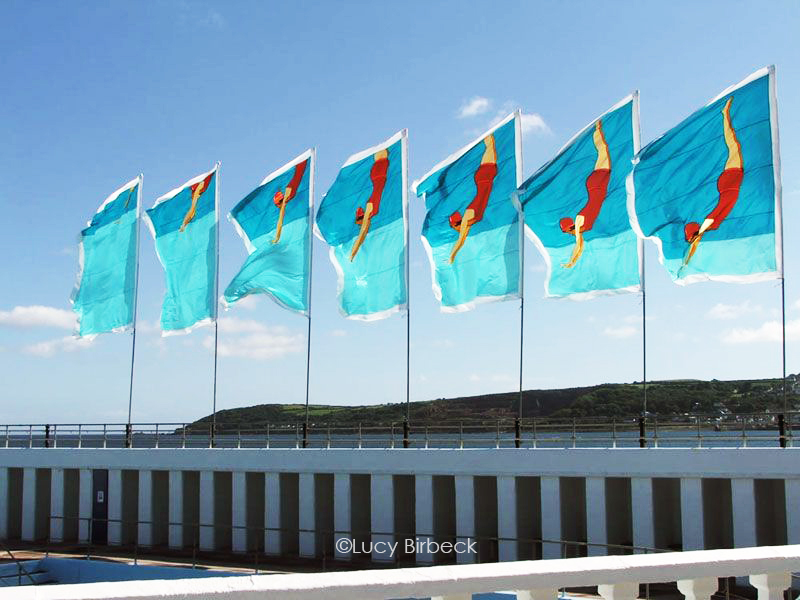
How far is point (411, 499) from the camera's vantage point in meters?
32.8

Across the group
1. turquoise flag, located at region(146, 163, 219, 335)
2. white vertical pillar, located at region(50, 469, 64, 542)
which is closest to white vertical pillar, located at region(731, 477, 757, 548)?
turquoise flag, located at region(146, 163, 219, 335)

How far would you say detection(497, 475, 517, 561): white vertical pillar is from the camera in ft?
95.6

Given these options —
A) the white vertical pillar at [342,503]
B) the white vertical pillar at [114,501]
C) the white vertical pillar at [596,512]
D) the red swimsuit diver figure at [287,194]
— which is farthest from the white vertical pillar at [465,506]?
the white vertical pillar at [114,501]

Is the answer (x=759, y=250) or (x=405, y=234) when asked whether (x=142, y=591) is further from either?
(x=405, y=234)

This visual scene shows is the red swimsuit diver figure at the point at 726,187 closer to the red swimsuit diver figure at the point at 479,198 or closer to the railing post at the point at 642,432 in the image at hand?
the railing post at the point at 642,432

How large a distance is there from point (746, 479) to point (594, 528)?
464 cm

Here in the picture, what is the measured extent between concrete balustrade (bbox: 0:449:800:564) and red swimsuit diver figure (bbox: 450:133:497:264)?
24.4 ft

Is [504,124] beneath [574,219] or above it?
above

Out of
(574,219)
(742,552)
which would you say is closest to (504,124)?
(574,219)

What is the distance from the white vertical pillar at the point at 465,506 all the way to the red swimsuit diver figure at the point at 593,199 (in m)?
7.70

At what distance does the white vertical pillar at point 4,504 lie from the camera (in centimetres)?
3887

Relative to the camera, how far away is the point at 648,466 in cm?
2733

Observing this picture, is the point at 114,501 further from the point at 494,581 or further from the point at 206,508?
the point at 494,581

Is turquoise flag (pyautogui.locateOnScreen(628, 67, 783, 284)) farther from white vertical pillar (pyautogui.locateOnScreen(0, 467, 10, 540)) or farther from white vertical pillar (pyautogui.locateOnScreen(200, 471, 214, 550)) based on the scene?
white vertical pillar (pyautogui.locateOnScreen(0, 467, 10, 540))
